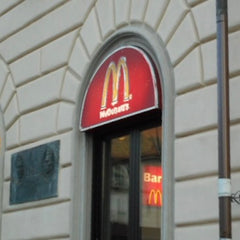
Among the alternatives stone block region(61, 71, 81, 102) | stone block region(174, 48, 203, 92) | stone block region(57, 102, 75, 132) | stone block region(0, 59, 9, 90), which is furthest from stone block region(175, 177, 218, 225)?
stone block region(0, 59, 9, 90)

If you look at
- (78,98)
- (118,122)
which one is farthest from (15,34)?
(118,122)

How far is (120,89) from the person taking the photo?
970 cm

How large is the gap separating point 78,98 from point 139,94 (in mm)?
1517

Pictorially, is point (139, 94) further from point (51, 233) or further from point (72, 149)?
point (51, 233)

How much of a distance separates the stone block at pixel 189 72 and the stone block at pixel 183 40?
3.7 inches

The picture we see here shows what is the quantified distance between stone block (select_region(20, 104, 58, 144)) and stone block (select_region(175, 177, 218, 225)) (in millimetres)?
3143

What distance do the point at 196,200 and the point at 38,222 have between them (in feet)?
11.7

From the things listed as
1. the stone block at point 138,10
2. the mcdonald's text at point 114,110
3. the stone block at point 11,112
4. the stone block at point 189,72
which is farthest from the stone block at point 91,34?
the stone block at point 11,112

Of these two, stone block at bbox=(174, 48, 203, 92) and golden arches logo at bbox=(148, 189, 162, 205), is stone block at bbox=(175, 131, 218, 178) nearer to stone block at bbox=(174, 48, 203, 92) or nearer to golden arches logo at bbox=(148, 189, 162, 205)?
stone block at bbox=(174, 48, 203, 92)

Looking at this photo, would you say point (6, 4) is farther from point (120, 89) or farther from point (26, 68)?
point (120, 89)

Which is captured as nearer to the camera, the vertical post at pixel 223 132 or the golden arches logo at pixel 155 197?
the vertical post at pixel 223 132

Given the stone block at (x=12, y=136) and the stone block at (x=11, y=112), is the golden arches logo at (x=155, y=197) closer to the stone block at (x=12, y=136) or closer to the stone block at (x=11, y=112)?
the stone block at (x=12, y=136)

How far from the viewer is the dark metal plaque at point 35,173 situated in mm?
10787

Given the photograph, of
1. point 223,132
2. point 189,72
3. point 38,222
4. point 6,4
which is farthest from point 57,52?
point 223,132
